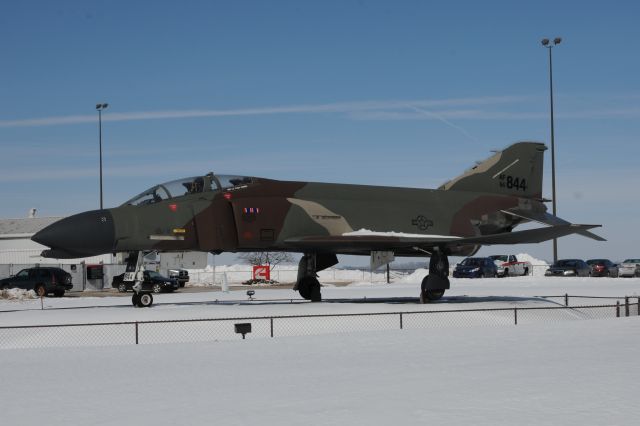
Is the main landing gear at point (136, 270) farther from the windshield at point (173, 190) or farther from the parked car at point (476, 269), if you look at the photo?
the parked car at point (476, 269)

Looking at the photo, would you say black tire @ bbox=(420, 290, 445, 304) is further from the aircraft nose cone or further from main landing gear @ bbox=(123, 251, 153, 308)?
the aircraft nose cone

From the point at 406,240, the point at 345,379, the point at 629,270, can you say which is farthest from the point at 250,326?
the point at 629,270

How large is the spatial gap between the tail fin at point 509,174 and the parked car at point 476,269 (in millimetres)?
22471

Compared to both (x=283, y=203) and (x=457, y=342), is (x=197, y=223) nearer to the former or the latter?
(x=283, y=203)

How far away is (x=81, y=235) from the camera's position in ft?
70.4

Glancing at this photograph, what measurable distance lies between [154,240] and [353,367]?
1172 centimetres

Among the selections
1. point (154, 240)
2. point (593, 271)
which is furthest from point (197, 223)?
point (593, 271)

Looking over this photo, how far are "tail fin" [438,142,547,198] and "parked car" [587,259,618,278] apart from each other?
27.4 m

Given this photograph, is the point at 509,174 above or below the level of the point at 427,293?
above

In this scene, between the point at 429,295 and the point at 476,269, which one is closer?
the point at 429,295

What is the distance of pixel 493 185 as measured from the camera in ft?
97.3

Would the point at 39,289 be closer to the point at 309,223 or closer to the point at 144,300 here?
the point at 144,300

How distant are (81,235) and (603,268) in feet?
143

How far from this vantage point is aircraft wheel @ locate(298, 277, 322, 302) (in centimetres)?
2655
